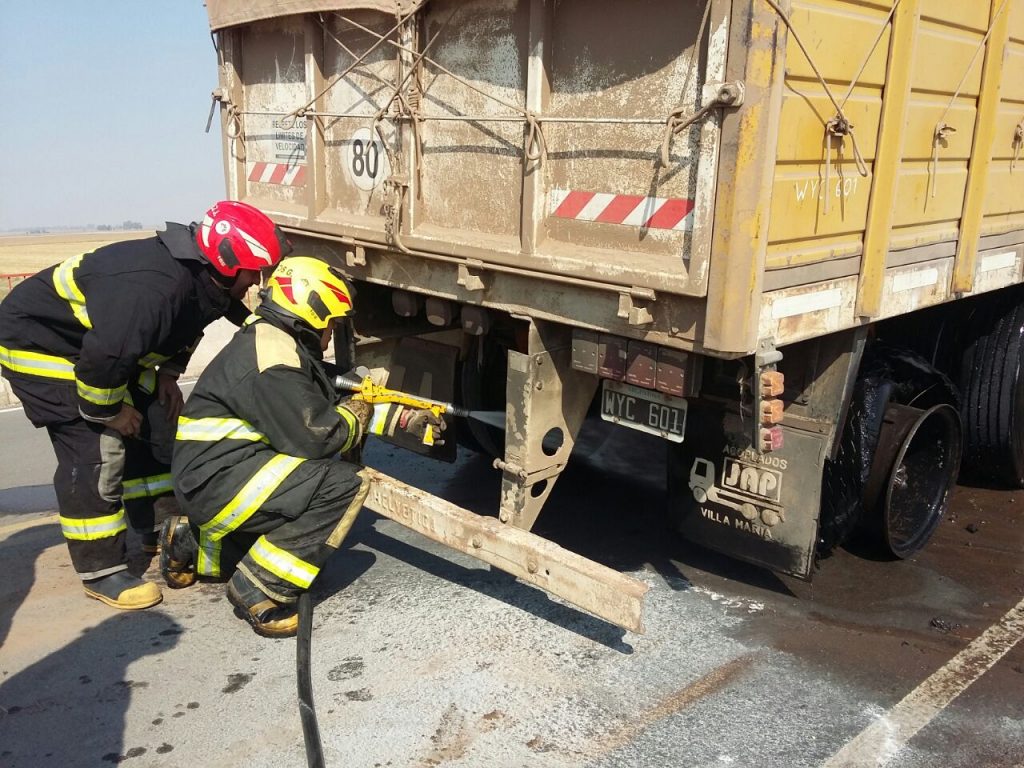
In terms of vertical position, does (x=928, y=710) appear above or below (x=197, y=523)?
below

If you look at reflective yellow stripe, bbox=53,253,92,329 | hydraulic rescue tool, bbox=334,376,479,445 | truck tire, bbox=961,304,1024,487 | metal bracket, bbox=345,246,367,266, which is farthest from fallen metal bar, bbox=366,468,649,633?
truck tire, bbox=961,304,1024,487

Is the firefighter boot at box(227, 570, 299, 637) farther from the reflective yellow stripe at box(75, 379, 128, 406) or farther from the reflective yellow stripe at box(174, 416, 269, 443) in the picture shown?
the reflective yellow stripe at box(75, 379, 128, 406)

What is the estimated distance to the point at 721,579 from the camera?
3.87 meters

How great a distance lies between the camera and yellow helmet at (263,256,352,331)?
3.33 m

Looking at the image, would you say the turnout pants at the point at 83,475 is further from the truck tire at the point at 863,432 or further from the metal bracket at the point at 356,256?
the truck tire at the point at 863,432

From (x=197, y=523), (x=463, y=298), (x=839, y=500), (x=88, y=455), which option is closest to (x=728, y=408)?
(x=839, y=500)

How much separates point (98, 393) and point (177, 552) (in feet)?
2.51

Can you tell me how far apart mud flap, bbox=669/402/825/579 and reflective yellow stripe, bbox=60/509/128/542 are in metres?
2.27

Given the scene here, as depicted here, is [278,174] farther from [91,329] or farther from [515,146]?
[515,146]

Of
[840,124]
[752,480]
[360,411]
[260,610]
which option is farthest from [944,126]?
[260,610]

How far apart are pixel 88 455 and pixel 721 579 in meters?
2.66

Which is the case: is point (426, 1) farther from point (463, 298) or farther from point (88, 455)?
point (88, 455)

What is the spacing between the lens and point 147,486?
4.01m

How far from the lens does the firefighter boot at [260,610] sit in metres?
3.34
